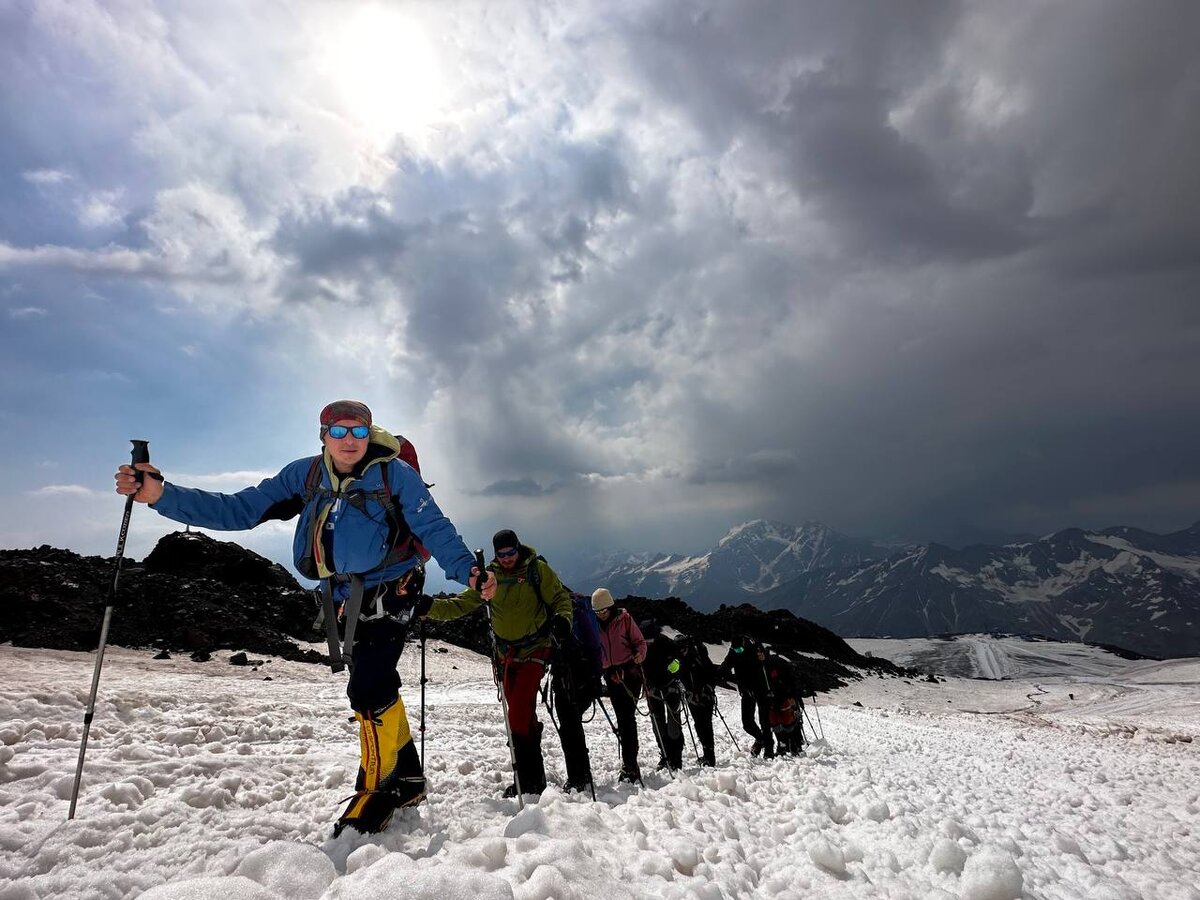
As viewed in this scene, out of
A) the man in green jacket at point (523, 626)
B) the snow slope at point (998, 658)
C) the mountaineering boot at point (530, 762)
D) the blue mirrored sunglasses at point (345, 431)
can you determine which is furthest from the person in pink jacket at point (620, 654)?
the snow slope at point (998, 658)

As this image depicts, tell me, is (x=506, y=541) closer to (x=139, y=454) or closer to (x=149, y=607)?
(x=139, y=454)

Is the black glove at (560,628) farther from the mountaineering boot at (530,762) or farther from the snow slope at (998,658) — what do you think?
the snow slope at (998,658)

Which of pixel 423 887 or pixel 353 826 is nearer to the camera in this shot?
pixel 423 887

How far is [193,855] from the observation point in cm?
344

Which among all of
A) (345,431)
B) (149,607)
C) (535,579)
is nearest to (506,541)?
(535,579)

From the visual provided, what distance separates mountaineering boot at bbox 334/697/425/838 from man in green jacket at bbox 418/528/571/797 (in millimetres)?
1372

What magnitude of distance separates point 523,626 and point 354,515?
96.2 inches

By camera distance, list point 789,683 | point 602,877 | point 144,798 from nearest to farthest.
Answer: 1. point 602,877
2. point 144,798
3. point 789,683

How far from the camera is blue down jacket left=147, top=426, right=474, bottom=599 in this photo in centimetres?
473

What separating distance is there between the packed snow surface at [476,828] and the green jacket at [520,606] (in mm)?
1465

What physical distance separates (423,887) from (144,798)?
287 cm

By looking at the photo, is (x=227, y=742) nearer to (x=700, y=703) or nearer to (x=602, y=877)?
(x=602, y=877)

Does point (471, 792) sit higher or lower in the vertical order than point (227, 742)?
lower

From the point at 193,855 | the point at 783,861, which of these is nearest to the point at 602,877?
the point at 783,861
